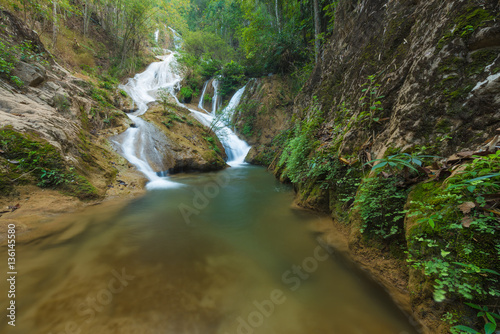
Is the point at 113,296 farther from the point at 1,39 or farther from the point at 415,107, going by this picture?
the point at 1,39

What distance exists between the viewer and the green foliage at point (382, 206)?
7.45 feet

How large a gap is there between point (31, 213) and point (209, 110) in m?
16.6

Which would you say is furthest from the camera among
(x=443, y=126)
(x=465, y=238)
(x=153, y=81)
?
(x=153, y=81)

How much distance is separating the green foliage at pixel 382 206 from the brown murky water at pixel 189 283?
668 mm

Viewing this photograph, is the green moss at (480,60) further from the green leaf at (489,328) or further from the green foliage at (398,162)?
the green leaf at (489,328)

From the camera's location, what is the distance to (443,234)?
1581mm

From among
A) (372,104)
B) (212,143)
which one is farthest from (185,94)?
(372,104)

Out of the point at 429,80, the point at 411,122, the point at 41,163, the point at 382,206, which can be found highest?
the point at 429,80

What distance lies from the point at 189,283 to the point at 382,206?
8.61ft

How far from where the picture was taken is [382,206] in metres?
2.36

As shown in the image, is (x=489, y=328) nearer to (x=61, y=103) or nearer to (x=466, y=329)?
(x=466, y=329)

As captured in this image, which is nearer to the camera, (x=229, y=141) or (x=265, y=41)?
(x=265, y=41)

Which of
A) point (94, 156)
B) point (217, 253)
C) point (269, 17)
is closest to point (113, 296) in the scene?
point (217, 253)

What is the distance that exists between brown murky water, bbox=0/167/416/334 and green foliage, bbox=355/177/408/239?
2.19 feet
